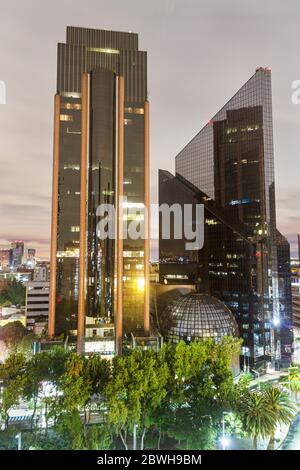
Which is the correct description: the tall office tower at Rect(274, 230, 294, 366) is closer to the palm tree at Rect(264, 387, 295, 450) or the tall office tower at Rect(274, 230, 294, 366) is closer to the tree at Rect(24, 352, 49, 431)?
the palm tree at Rect(264, 387, 295, 450)

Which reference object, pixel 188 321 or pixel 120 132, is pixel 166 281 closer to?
→ pixel 188 321

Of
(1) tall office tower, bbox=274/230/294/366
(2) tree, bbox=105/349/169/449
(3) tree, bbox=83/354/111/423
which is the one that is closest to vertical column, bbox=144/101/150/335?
(3) tree, bbox=83/354/111/423

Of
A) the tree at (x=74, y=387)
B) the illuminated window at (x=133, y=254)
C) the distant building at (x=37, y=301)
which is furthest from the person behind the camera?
the distant building at (x=37, y=301)

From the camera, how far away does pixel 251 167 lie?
97188mm

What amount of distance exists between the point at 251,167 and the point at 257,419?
8127 centimetres

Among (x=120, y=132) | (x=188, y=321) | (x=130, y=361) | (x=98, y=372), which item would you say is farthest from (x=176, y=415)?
(x=120, y=132)

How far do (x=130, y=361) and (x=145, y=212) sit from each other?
32.1m

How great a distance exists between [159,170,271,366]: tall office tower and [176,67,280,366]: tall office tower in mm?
2855

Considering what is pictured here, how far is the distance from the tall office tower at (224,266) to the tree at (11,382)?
5228cm

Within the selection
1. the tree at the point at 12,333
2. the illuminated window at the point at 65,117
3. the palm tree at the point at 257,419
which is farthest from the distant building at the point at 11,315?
the palm tree at the point at 257,419

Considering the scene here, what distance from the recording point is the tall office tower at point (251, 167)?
279ft

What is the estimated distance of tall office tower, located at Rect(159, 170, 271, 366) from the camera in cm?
7716

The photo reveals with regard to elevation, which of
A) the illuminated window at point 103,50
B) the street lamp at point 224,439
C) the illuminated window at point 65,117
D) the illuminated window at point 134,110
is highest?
the illuminated window at point 103,50

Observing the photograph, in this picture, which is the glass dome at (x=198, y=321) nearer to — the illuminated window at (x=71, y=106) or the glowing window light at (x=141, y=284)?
the glowing window light at (x=141, y=284)
